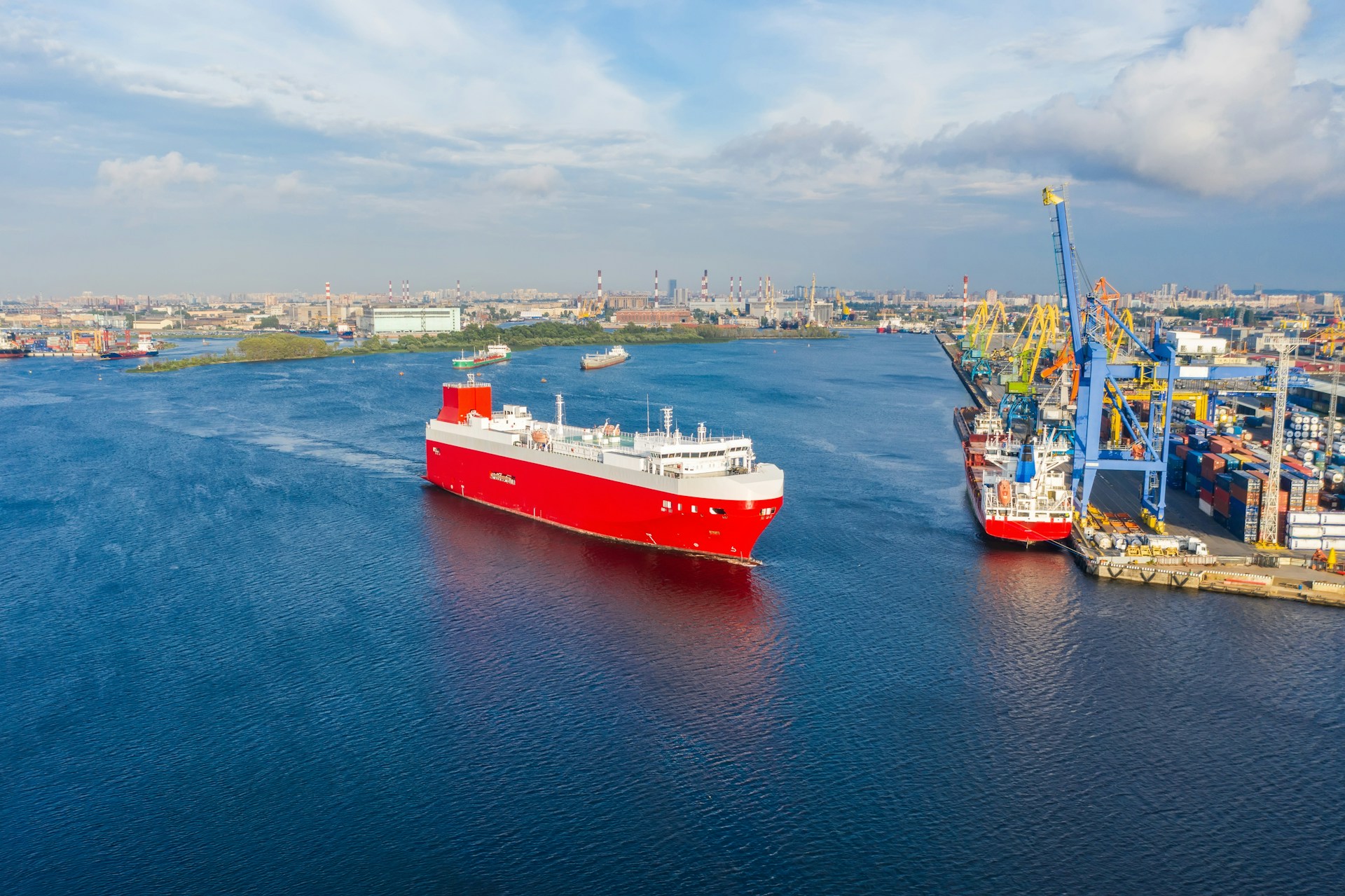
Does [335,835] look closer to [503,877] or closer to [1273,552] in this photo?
[503,877]

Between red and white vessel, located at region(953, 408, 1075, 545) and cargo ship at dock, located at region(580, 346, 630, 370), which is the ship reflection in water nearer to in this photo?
red and white vessel, located at region(953, 408, 1075, 545)

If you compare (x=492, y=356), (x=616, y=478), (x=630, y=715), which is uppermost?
(x=492, y=356)

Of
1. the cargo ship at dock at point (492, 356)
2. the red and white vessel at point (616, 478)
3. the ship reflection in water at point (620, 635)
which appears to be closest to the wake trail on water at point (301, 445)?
the red and white vessel at point (616, 478)

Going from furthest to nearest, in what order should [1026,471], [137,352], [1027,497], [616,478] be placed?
[137,352] → [1026,471] → [1027,497] → [616,478]

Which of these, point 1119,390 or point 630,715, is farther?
point 1119,390

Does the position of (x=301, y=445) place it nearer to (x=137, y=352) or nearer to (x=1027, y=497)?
(x=1027, y=497)

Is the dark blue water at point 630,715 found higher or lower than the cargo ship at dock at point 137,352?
lower

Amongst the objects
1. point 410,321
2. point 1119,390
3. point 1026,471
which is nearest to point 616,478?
point 1026,471

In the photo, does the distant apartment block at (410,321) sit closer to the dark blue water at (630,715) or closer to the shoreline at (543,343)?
the shoreline at (543,343)
